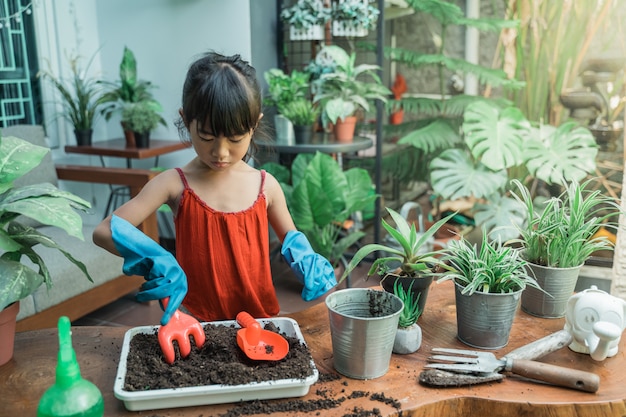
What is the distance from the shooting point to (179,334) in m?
1.00

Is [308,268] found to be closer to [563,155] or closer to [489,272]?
[489,272]

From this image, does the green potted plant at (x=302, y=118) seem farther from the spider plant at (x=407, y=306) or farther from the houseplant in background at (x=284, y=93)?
the spider plant at (x=407, y=306)

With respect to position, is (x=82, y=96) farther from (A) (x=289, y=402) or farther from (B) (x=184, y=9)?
(A) (x=289, y=402)

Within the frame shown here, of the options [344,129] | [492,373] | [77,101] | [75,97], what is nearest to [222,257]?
[492,373]

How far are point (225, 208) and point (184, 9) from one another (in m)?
2.44

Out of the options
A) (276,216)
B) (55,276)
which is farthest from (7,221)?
(55,276)

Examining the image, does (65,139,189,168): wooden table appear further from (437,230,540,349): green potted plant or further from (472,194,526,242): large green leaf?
(437,230,540,349): green potted plant

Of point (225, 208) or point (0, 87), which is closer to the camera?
point (225, 208)

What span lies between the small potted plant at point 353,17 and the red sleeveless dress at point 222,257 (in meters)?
2.06

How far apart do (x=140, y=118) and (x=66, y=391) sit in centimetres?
246

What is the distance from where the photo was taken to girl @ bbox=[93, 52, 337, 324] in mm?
1004

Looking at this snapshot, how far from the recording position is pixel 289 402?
91 centimetres

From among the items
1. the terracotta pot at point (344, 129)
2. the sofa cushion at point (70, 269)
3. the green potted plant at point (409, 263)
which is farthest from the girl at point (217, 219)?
the terracotta pot at point (344, 129)

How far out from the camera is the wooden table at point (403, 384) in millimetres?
908
